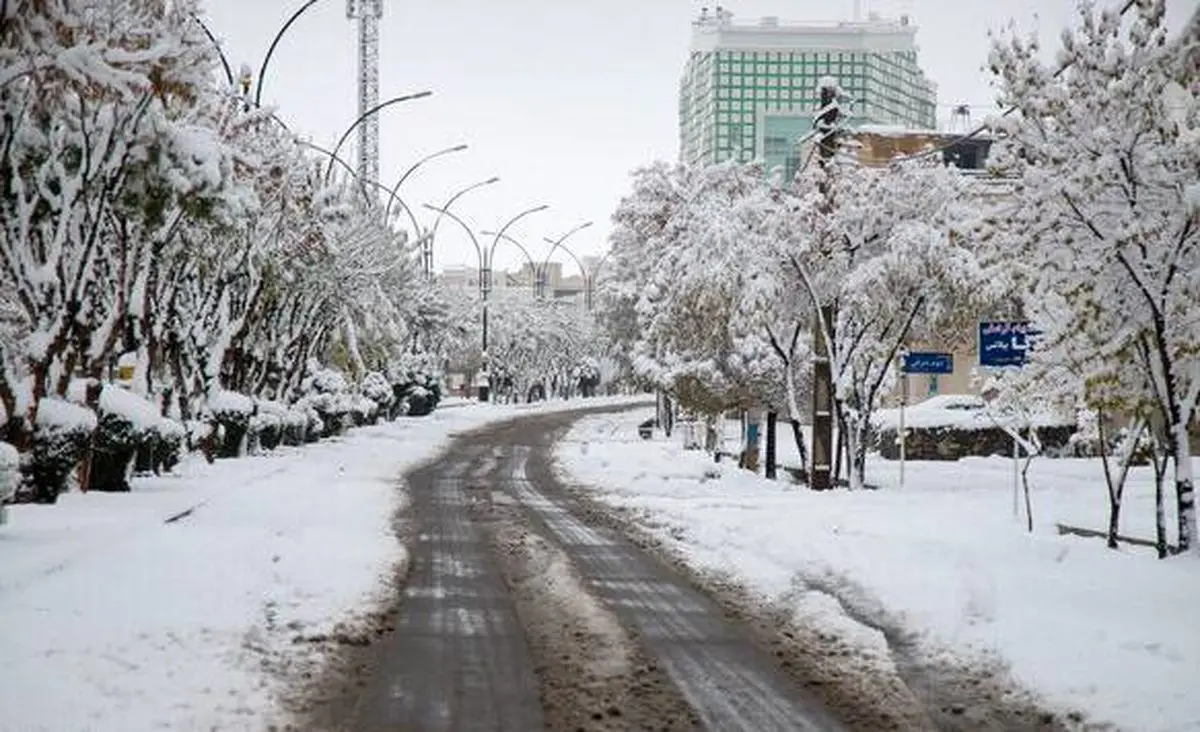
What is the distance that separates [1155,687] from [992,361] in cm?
890

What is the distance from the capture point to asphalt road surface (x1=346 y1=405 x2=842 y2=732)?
6.60 meters

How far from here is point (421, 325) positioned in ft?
166

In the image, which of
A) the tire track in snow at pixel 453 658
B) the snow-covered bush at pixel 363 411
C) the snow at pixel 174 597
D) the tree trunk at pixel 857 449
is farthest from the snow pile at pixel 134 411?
the snow-covered bush at pixel 363 411

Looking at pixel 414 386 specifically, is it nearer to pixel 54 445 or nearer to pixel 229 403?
pixel 229 403

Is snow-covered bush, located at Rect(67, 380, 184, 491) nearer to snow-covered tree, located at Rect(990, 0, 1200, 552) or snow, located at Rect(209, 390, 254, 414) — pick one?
snow, located at Rect(209, 390, 254, 414)

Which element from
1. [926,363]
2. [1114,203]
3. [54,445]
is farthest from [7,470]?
[926,363]

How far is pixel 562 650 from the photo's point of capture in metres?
8.29

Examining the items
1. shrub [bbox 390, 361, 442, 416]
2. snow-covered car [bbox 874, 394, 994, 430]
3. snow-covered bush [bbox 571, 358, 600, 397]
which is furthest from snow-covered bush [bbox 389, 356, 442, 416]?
snow-covered bush [bbox 571, 358, 600, 397]

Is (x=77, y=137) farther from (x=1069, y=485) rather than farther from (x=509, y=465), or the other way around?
(x=1069, y=485)

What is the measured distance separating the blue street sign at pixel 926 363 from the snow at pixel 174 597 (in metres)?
9.15

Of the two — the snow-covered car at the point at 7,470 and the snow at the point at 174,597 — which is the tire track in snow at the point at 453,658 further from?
the snow-covered car at the point at 7,470

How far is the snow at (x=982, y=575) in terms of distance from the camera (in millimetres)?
7508

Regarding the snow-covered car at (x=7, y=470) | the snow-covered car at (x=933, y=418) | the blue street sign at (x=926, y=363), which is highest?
the blue street sign at (x=926, y=363)

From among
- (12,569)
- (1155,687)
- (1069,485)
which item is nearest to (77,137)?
(12,569)
